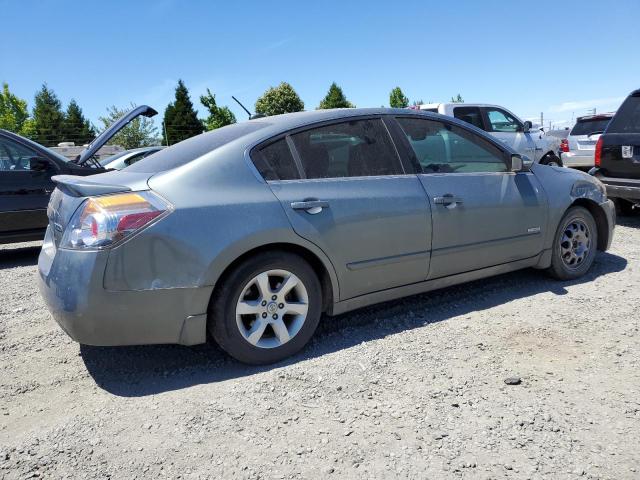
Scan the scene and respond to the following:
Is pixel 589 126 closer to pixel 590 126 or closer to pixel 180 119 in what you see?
pixel 590 126

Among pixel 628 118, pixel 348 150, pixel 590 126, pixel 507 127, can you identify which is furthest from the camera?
pixel 590 126

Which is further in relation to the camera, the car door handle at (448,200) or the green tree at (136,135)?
the green tree at (136,135)

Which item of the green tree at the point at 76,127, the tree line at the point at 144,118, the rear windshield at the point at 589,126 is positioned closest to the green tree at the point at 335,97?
the tree line at the point at 144,118

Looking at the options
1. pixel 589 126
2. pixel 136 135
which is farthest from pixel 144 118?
pixel 589 126

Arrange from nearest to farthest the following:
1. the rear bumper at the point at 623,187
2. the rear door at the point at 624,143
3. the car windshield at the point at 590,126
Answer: the rear bumper at the point at 623,187
the rear door at the point at 624,143
the car windshield at the point at 590,126

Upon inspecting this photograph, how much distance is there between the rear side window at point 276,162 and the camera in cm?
310

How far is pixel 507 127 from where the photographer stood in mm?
11148

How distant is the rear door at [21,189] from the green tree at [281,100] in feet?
162

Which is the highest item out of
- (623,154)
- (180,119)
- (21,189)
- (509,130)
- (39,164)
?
(180,119)

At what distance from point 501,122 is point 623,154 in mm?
4569

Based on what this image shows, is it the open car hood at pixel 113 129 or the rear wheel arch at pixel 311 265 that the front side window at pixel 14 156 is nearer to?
the open car hood at pixel 113 129

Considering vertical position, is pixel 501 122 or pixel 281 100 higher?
pixel 281 100

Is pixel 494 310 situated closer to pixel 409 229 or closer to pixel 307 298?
pixel 409 229

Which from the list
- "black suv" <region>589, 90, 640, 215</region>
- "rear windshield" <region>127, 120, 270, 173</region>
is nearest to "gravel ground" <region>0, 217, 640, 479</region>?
"rear windshield" <region>127, 120, 270, 173</region>
